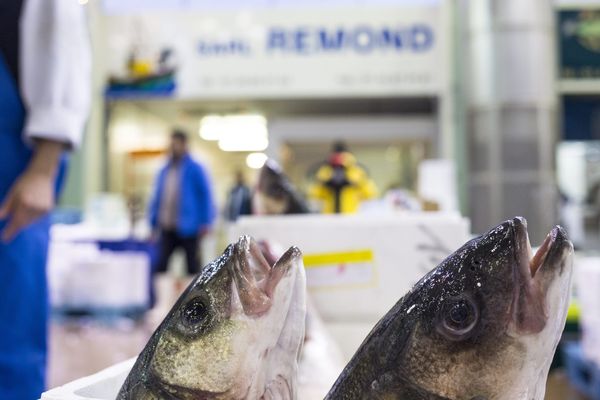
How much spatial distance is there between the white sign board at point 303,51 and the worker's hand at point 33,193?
7270 millimetres

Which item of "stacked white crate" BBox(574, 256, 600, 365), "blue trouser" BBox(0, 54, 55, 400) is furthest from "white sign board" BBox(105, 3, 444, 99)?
"blue trouser" BBox(0, 54, 55, 400)

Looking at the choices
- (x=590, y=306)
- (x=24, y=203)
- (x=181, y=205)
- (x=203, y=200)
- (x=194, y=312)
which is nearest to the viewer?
(x=194, y=312)

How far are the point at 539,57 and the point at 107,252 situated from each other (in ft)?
17.9

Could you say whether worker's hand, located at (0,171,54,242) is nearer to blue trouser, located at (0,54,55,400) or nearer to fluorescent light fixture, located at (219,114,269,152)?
blue trouser, located at (0,54,55,400)

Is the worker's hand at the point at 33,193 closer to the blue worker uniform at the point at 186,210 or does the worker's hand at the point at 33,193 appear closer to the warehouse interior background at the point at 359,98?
the warehouse interior background at the point at 359,98

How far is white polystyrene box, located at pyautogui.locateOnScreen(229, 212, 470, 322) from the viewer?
169 centimetres

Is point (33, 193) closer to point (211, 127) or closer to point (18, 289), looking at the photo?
point (18, 289)

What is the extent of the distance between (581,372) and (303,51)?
6.78m

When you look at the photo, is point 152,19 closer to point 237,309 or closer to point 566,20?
point 566,20

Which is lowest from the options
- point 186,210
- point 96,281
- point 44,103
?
point 96,281

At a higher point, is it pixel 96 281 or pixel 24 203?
pixel 24 203

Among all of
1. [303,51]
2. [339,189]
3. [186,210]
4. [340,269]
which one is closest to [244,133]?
[303,51]

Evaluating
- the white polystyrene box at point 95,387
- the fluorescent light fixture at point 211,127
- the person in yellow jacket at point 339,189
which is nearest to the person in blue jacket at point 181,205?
the person in yellow jacket at point 339,189

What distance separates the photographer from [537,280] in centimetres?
59
